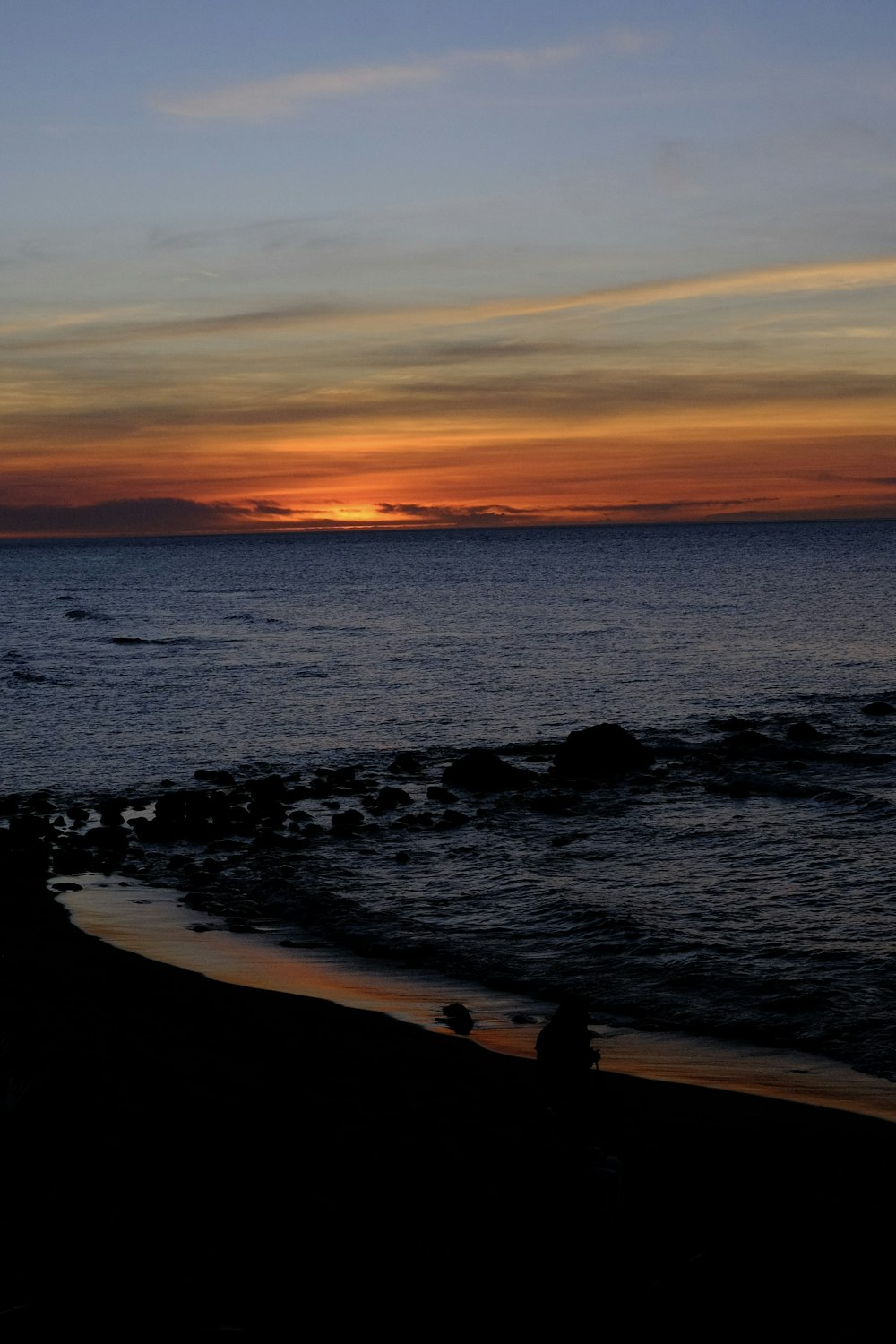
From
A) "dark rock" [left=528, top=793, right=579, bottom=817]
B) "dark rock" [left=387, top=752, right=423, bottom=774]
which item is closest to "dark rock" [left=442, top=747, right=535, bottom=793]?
"dark rock" [left=528, top=793, right=579, bottom=817]

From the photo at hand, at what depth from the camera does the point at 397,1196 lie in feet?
28.0

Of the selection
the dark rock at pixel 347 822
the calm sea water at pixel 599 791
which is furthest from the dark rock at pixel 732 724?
the dark rock at pixel 347 822

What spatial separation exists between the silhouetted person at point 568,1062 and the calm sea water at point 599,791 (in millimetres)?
6542

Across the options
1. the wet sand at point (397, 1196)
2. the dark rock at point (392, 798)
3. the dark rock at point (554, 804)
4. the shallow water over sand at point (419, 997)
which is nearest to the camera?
the wet sand at point (397, 1196)

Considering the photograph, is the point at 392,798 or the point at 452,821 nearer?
the point at 452,821

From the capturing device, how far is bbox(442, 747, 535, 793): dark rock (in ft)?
98.4

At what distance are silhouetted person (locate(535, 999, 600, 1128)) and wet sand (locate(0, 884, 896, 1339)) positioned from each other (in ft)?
0.60

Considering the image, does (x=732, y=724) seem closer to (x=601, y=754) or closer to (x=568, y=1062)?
(x=601, y=754)

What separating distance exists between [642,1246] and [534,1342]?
54.3 inches

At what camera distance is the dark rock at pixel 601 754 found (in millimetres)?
31672

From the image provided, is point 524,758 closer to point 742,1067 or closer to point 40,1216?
point 742,1067

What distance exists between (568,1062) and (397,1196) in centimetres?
184

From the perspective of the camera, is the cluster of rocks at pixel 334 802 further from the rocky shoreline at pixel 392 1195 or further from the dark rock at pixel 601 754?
the rocky shoreline at pixel 392 1195


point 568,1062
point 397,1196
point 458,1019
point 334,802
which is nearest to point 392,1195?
point 397,1196
